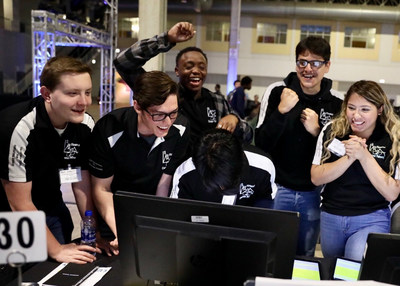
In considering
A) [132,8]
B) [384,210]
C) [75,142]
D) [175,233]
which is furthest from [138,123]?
[132,8]

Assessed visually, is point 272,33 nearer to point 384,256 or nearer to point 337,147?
point 337,147

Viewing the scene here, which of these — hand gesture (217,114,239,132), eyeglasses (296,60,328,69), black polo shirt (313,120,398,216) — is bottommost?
black polo shirt (313,120,398,216)

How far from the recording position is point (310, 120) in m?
2.09

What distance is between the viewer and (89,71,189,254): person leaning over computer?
1.70 metres

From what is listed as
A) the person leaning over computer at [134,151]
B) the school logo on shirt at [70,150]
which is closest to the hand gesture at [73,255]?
the person leaning over computer at [134,151]

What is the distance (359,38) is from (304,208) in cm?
1550

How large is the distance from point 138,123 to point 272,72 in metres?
14.9

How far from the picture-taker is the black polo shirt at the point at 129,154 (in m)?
1.78

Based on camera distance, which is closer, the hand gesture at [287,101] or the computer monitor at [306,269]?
the computer monitor at [306,269]

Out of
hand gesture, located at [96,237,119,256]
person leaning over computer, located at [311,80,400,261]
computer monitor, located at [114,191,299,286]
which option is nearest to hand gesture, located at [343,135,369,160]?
person leaning over computer, located at [311,80,400,261]

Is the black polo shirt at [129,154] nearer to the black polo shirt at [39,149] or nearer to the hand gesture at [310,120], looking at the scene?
the black polo shirt at [39,149]

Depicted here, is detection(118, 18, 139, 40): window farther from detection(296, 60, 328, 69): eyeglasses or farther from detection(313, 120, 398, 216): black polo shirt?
detection(313, 120, 398, 216): black polo shirt

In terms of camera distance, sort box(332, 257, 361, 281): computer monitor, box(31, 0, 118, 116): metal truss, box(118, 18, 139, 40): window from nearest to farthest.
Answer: box(332, 257, 361, 281): computer monitor < box(31, 0, 118, 116): metal truss < box(118, 18, 139, 40): window

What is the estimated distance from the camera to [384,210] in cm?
186
